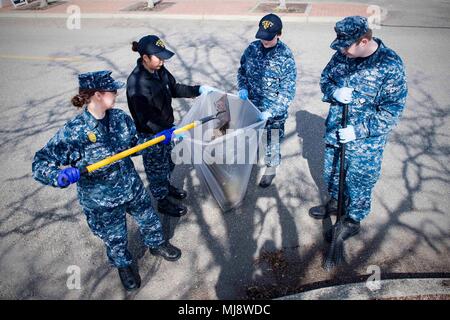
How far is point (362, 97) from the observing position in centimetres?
299

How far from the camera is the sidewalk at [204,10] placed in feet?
36.0

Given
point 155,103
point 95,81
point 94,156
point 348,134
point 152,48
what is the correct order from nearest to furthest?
point 95,81
point 94,156
point 348,134
point 152,48
point 155,103

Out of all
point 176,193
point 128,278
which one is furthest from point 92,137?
point 176,193

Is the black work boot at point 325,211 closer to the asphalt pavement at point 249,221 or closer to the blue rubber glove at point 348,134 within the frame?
the asphalt pavement at point 249,221

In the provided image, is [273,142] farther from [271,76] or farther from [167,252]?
[167,252]

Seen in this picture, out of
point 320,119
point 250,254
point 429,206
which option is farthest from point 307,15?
point 250,254

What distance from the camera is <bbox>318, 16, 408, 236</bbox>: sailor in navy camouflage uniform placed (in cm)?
282

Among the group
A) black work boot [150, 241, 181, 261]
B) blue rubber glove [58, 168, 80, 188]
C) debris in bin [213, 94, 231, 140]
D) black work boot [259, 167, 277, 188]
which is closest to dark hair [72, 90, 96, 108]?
blue rubber glove [58, 168, 80, 188]

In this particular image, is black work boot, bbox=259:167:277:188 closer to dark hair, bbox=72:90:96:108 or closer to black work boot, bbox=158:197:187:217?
black work boot, bbox=158:197:187:217

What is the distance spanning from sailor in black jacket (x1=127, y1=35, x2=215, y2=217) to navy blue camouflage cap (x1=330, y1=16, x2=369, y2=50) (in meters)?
1.57

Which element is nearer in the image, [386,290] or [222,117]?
[386,290]

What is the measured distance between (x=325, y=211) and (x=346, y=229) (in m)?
0.44

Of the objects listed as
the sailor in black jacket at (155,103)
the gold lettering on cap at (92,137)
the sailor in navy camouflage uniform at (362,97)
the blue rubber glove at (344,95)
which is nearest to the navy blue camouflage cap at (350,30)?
the sailor in navy camouflage uniform at (362,97)

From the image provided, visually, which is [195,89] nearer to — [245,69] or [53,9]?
[245,69]
